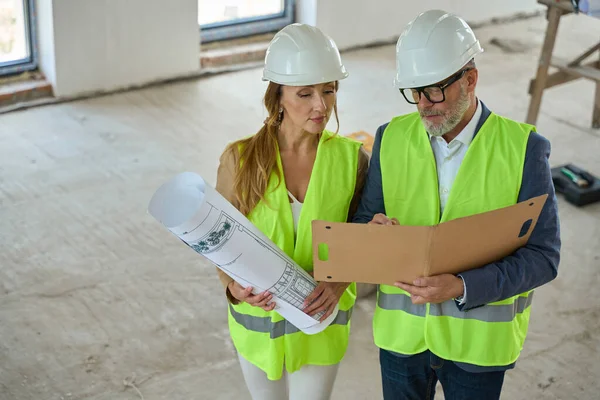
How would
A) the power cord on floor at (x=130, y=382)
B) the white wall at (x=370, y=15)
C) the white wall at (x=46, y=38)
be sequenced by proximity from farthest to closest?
the white wall at (x=370, y=15), the white wall at (x=46, y=38), the power cord on floor at (x=130, y=382)

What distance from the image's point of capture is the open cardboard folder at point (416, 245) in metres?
2.31

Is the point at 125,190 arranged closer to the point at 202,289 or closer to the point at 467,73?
the point at 202,289

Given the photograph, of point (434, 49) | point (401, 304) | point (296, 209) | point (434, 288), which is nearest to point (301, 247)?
point (296, 209)

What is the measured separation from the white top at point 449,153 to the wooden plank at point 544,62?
364cm

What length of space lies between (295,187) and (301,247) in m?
0.19

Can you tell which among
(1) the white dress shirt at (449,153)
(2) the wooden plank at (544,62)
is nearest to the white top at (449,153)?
(1) the white dress shirt at (449,153)

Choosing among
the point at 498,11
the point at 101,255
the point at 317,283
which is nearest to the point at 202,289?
the point at 101,255

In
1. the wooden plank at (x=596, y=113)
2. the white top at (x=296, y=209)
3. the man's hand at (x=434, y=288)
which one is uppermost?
the white top at (x=296, y=209)

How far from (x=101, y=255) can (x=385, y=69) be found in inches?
135

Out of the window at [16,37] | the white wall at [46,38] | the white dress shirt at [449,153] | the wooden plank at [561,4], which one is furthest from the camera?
the window at [16,37]

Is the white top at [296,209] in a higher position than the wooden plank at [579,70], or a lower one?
higher

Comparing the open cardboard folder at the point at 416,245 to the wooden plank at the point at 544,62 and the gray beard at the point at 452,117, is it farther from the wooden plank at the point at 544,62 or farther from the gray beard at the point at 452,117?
the wooden plank at the point at 544,62

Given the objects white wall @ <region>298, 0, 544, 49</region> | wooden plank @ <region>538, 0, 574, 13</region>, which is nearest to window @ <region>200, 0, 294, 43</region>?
white wall @ <region>298, 0, 544, 49</region>

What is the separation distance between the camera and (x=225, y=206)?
7.52 feet
